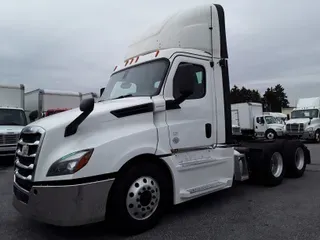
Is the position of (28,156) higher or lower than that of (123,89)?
lower

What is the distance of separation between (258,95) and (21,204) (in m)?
75.0

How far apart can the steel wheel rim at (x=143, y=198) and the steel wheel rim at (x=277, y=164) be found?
11.8 ft

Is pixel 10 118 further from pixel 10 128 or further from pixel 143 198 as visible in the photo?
pixel 143 198

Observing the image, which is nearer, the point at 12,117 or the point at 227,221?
the point at 227,221

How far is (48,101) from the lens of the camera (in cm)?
1766

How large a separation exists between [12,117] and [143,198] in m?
10.0

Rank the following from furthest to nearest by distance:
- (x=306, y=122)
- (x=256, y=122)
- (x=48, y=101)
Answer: (x=256, y=122) < (x=306, y=122) < (x=48, y=101)

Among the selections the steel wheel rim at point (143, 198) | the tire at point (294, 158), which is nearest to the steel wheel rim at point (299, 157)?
the tire at point (294, 158)

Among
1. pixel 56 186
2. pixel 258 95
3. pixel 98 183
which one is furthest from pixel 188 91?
pixel 258 95

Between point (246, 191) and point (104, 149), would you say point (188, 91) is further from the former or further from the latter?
point (246, 191)

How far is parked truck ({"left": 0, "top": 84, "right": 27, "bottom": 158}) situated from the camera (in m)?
10.8

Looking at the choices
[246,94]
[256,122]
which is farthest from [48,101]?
[246,94]

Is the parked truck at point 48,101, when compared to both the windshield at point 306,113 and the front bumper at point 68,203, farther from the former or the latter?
the windshield at point 306,113

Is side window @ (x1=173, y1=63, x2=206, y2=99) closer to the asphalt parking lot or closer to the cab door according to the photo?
the cab door
